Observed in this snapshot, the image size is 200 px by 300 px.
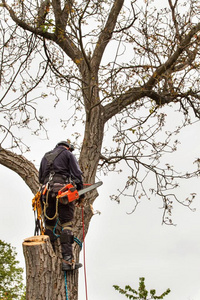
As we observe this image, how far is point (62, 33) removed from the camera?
7.87 m

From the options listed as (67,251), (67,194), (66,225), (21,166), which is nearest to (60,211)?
(66,225)

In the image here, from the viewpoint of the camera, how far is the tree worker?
528 cm

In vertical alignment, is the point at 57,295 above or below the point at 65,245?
below

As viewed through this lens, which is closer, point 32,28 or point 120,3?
point 32,28

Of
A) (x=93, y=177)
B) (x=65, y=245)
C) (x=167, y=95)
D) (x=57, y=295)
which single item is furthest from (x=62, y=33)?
(x=57, y=295)

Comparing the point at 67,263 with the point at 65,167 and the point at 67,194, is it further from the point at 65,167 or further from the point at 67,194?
the point at 65,167

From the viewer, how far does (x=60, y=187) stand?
5512mm

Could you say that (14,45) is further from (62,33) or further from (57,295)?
(57,295)

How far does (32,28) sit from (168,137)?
135 inches

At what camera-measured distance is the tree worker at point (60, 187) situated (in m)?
5.28

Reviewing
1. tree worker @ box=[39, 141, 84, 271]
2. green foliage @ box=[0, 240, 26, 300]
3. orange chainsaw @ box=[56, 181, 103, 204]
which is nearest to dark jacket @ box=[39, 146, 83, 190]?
tree worker @ box=[39, 141, 84, 271]

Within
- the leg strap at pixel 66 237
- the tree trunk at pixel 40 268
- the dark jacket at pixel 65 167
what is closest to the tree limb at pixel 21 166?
the dark jacket at pixel 65 167

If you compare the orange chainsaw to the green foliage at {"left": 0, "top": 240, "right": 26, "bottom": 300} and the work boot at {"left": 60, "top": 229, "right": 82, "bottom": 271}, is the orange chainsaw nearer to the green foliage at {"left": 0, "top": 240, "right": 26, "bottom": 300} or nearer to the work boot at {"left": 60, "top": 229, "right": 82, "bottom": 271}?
the work boot at {"left": 60, "top": 229, "right": 82, "bottom": 271}

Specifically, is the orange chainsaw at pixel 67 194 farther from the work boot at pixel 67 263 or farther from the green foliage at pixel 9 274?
the green foliage at pixel 9 274
